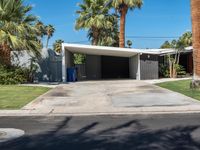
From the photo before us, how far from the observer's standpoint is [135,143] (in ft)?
25.3

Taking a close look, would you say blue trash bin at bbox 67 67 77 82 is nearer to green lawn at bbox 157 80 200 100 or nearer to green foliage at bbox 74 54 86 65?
green lawn at bbox 157 80 200 100

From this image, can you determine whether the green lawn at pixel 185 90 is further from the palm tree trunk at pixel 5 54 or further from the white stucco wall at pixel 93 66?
the white stucco wall at pixel 93 66

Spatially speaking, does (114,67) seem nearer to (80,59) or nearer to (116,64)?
(116,64)

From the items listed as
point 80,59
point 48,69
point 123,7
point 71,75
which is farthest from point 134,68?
point 80,59

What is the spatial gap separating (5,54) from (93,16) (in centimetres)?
1847

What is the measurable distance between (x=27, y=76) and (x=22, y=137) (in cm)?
2072

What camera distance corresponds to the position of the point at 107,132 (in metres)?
8.97

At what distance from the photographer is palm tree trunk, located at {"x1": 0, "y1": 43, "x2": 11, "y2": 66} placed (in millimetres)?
26219

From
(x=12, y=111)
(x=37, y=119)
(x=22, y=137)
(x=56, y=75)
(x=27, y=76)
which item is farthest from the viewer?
(x=56, y=75)

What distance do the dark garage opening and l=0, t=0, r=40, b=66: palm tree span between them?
44.4 feet

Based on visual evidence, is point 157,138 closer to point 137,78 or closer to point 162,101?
point 162,101

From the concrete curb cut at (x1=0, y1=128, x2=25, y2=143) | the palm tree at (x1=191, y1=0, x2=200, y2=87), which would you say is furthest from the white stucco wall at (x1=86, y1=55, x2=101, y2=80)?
the concrete curb cut at (x1=0, y1=128, x2=25, y2=143)

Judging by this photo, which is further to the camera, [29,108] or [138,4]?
[138,4]

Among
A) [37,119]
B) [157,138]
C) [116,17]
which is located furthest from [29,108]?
[116,17]
